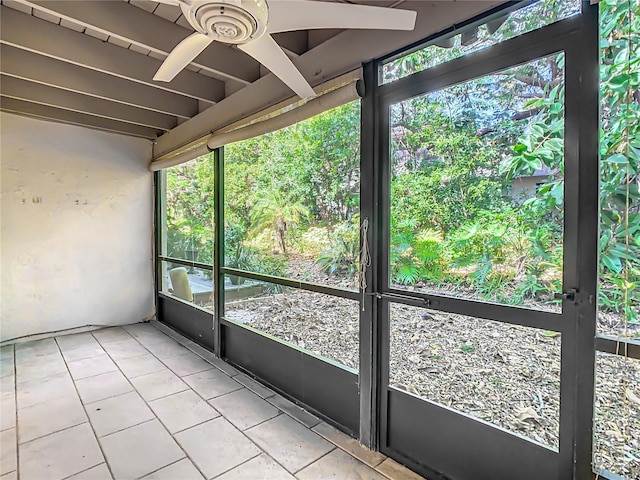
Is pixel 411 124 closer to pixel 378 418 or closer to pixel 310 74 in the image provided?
pixel 310 74

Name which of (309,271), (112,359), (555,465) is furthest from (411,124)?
(112,359)

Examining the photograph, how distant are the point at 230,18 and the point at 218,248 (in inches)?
98.1

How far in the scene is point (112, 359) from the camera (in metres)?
3.31

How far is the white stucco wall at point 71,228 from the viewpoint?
3742mm

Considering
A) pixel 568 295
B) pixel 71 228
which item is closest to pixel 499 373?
pixel 568 295

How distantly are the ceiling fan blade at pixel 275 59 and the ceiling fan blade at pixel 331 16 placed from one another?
0.24 ft

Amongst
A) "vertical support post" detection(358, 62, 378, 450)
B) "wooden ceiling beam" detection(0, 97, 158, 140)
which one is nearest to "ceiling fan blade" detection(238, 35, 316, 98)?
"vertical support post" detection(358, 62, 378, 450)

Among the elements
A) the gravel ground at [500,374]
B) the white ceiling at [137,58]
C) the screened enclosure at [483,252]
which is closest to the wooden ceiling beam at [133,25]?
the white ceiling at [137,58]

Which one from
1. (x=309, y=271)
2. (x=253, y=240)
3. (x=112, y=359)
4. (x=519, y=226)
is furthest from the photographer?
(x=112, y=359)

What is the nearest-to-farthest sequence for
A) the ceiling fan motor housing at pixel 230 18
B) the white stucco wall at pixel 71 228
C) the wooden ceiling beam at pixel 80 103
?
the ceiling fan motor housing at pixel 230 18, the wooden ceiling beam at pixel 80 103, the white stucco wall at pixel 71 228

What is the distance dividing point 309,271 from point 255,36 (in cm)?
161

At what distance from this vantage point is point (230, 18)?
1.15 m

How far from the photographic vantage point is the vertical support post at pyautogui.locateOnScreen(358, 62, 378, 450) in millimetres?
1983

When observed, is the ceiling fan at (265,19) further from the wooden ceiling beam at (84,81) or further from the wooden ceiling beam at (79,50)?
the wooden ceiling beam at (84,81)
